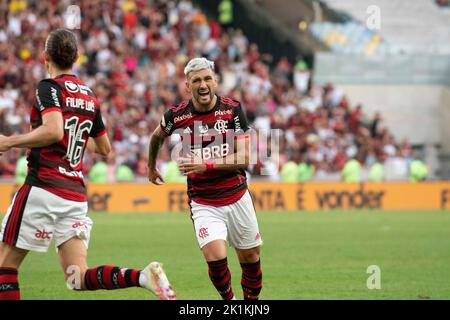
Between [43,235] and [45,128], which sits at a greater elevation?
[45,128]

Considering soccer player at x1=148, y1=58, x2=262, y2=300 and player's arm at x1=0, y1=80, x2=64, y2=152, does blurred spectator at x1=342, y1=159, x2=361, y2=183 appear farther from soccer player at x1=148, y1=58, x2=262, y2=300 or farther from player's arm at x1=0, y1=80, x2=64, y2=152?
player's arm at x1=0, y1=80, x2=64, y2=152

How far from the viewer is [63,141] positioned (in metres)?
7.93

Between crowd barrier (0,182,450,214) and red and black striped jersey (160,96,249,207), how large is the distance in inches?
658

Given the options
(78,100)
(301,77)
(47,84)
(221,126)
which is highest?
(301,77)

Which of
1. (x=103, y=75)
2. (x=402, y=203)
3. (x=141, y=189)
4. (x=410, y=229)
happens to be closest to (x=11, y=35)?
(x=103, y=75)

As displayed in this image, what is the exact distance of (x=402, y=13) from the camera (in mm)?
37812

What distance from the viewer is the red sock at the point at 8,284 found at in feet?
25.6

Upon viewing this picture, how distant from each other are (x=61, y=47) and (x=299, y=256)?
8780mm

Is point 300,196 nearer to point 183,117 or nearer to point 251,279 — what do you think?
point 251,279

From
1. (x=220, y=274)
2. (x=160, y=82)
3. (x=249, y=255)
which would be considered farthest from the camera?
(x=160, y=82)

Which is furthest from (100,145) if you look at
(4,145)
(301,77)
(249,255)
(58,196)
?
(301,77)

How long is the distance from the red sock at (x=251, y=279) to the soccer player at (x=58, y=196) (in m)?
1.99
